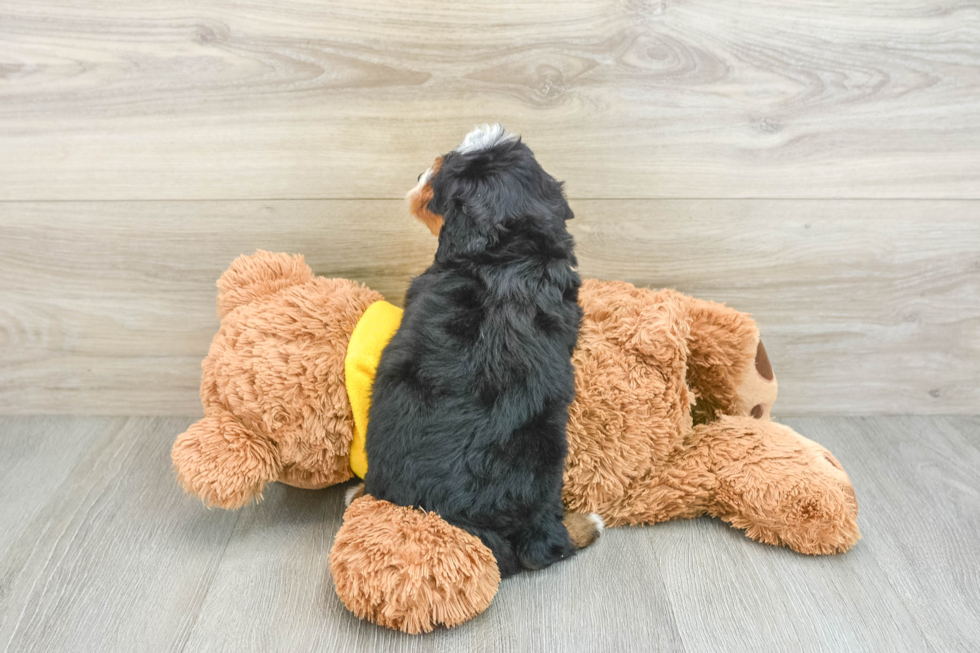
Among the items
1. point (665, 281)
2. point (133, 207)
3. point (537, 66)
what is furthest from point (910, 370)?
point (133, 207)

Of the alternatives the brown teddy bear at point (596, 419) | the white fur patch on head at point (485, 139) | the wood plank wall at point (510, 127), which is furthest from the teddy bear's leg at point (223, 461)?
the white fur patch on head at point (485, 139)

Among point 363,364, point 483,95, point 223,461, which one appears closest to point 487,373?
point 363,364

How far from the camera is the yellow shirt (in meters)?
0.79

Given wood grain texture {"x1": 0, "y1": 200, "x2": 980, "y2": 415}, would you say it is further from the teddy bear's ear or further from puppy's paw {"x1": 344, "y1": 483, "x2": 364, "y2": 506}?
puppy's paw {"x1": 344, "y1": 483, "x2": 364, "y2": 506}

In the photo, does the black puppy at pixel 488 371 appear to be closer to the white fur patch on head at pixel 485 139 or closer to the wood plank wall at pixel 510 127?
the white fur patch on head at pixel 485 139

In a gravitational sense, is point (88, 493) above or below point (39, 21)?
below

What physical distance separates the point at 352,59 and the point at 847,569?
862 millimetres

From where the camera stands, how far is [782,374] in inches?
42.9

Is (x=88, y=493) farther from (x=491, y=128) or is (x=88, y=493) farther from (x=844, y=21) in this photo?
(x=844, y=21)

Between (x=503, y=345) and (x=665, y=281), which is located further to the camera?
(x=665, y=281)

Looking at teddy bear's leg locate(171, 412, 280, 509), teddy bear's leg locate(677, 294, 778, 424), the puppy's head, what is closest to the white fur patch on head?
the puppy's head

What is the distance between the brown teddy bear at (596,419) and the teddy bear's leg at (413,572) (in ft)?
0.16

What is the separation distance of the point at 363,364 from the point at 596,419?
10.8 inches

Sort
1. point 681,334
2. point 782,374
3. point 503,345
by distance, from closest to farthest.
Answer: point 503,345
point 681,334
point 782,374
